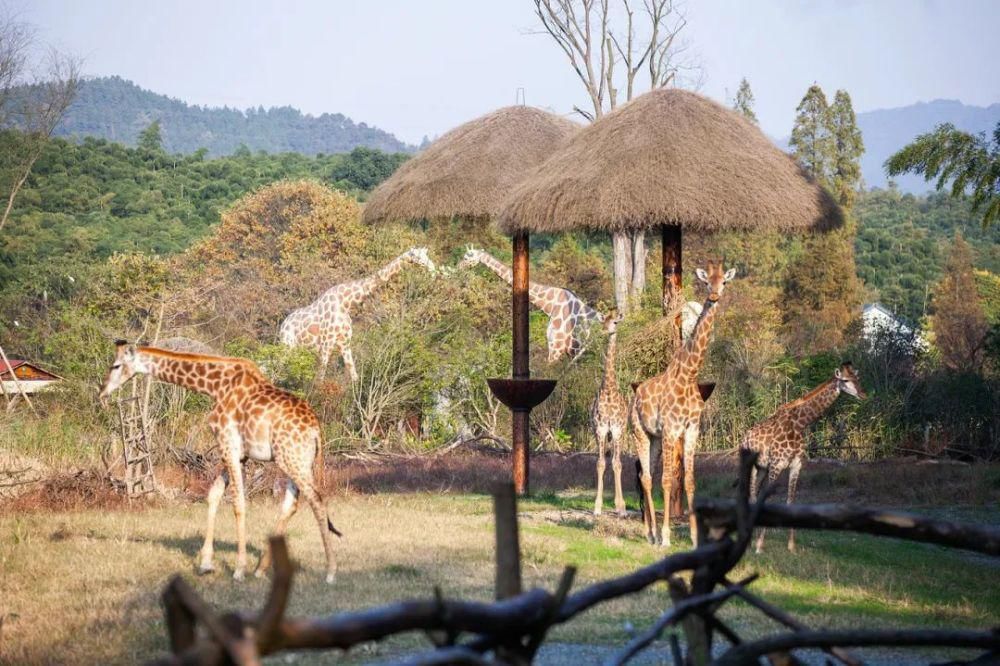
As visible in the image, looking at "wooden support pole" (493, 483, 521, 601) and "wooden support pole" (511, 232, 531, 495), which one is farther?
"wooden support pole" (511, 232, 531, 495)

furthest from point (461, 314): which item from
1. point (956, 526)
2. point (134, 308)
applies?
point (956, 526)

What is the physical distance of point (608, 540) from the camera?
32.8ft

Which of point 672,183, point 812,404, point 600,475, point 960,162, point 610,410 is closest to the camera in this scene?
point 812,404

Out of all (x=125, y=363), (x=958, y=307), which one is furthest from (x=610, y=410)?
(x=958, y=307)

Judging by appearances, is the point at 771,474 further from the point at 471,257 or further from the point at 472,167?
the point at 471,257

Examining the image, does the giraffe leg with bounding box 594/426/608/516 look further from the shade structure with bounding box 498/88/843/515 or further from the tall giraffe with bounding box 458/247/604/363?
the tall giraffe with bounding box 458/247/604/363

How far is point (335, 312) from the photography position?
1817 cm

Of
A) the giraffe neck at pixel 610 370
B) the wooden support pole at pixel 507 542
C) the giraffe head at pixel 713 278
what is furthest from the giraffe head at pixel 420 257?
the wooden support pole at pixel 507 542

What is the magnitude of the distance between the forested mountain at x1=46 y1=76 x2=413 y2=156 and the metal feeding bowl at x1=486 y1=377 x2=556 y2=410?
8518 cm

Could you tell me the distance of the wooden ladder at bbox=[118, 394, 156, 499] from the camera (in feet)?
38.1

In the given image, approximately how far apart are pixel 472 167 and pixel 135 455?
4863 millimetres

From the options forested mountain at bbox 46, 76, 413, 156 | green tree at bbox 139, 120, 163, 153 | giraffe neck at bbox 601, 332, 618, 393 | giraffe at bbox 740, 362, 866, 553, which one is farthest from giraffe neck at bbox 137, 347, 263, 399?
forested mountain at bbox 46, 76, 413, 156

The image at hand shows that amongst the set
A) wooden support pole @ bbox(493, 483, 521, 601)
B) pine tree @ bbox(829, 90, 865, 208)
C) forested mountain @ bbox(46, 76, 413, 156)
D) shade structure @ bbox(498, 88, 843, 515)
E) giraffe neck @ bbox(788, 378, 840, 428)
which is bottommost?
giraffe neck @ bbox(788, 378, 840, 428)

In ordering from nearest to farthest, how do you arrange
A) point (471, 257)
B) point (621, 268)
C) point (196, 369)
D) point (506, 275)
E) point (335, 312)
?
1. point (196, 369)
2. point (506, 275)
3. point (335, 312)
4. point (471, 257)
5. point (621, 268)
